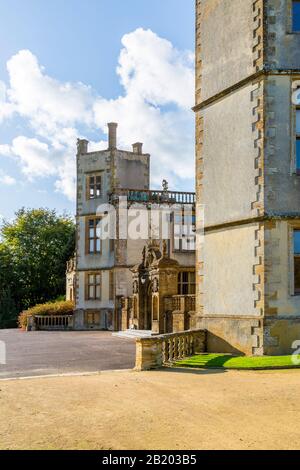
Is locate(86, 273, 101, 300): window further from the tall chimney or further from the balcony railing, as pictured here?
the tall chimney

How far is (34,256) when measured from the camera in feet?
165

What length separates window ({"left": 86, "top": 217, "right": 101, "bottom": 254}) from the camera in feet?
117

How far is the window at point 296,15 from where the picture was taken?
15.1 meters

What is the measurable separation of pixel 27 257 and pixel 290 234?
3854 cm

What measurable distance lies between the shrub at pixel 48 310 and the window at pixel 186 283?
9.22 metres

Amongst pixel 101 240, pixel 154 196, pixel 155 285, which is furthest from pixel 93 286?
pixel 155 285

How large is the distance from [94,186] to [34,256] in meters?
16.4

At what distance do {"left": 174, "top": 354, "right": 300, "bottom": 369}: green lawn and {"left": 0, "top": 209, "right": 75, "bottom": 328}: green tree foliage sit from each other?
3490 centimetres

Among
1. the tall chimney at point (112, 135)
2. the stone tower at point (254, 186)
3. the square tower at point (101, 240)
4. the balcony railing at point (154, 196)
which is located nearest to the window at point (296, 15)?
the stone tower at point (254, 186)

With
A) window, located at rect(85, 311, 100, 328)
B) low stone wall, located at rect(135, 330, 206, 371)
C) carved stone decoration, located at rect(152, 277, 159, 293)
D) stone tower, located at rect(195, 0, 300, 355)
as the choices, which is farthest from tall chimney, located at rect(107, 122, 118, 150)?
low stone wall, located at rect(135, 330, 206, 371)

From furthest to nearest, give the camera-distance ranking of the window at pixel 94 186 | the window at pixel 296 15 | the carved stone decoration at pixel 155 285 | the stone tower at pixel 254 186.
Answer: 1. the window at pixel 94 186
2. the carved stone decoration at pixel 155 285
3. the window at pixel 296 15
4. the stone tower at pixel 254 186

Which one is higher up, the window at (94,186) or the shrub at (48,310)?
the window at (94,186)

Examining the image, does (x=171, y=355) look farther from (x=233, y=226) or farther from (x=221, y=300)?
(x=233, y=226)

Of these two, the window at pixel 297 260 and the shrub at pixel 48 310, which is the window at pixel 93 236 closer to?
the shrub at pixel 48 310
